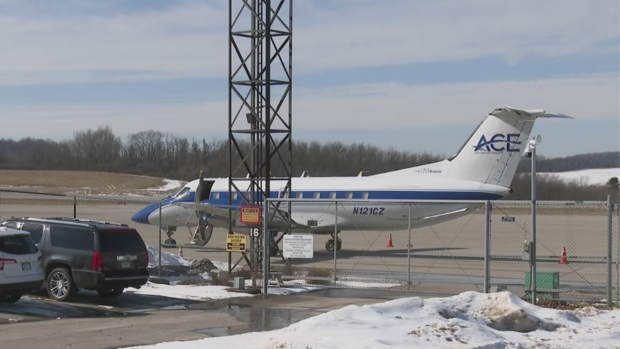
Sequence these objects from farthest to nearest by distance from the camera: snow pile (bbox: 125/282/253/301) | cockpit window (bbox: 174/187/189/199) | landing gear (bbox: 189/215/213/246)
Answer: cockpit window (bbox: 174/187/189/199) < landing gear (bbox: 189/215/213/246) < snow pile (bbox: 125/282/253/301)

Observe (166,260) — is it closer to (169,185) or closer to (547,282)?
(547,282)

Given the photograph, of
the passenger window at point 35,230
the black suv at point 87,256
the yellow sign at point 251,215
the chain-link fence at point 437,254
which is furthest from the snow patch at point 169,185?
the black suv at point 87,256

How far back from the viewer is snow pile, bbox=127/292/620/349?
35.0ft

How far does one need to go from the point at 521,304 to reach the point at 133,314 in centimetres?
722

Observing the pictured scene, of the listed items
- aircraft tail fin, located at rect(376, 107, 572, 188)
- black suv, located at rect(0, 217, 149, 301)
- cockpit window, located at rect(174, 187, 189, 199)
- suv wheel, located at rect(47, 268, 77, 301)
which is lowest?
suv wheel, located at rect(47, 268, 77, 301)

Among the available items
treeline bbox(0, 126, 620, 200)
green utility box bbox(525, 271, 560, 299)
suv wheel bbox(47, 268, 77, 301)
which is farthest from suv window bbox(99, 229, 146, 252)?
treeline bbox(0, 126, 620, 200)

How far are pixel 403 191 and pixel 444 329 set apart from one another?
20647 mm

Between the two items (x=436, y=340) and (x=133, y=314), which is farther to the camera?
(x=133, y=314)

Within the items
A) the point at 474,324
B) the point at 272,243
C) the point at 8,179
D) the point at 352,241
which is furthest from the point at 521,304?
the point at 8,179

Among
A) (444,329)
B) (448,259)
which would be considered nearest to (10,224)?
(444,329)

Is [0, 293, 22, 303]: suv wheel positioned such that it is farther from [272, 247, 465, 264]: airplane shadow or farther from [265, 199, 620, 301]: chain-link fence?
[272, 247, 465, 264]: airplane shadow

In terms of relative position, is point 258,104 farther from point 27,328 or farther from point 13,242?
point 27,328

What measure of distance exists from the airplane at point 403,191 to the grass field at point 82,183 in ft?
173

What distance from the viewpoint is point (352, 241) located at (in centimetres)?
4100
